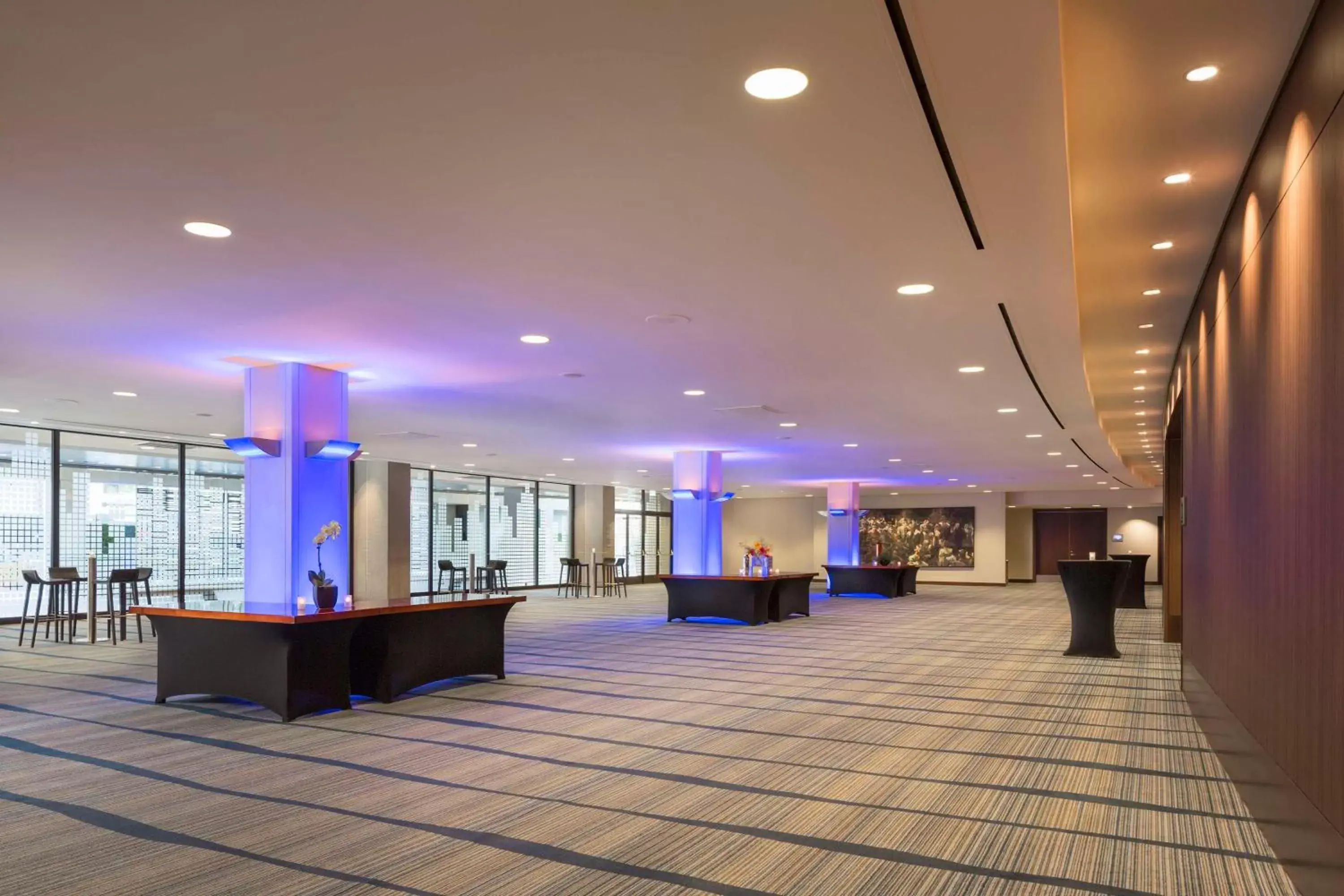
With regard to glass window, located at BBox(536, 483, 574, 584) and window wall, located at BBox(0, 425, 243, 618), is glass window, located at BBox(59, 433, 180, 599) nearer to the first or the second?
Answer: window wall, located at BBox(0, 425, 243, 618)

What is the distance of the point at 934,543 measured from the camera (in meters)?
29.8

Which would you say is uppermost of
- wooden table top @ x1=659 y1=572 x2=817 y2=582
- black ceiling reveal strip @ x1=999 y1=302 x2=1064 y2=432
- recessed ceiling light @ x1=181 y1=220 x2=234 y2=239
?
recessed ceiling light @ x1=181 y1=220 x2=234 y2=239

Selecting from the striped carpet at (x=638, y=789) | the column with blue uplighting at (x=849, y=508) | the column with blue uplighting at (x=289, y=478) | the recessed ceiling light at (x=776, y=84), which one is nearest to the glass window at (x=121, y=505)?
the striped carpet at (x=638, y=789)

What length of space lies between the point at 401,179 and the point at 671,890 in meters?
3.03

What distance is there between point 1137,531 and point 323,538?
2807 cm

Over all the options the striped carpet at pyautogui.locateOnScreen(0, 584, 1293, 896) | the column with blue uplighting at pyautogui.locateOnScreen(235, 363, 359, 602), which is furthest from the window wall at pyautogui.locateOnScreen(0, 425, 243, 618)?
the column with blue uplighting at pyautogui.locateOnScreen(235, 363, 359, 602)

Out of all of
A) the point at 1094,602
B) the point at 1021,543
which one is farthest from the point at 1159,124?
the point at 1021,543

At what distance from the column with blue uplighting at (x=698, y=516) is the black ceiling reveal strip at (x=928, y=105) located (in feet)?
38.8

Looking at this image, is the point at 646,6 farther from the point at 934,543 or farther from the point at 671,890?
the point at 934,543

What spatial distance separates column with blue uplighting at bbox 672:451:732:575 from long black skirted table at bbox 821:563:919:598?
6.72 m

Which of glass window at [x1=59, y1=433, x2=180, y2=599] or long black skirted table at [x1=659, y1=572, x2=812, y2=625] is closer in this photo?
glass window at [x1=59, y1=433, x2=180, y2=599]

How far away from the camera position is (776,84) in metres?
3.24

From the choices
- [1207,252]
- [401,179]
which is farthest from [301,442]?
[1207,252]

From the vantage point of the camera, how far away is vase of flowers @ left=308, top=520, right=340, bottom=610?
7090 millimetres
